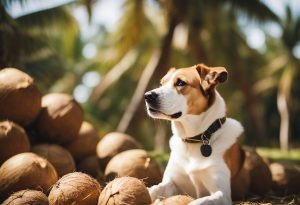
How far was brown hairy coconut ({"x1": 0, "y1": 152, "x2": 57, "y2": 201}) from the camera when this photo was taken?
440 centimetres

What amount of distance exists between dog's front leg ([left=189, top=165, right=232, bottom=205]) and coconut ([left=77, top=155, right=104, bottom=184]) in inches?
62.0

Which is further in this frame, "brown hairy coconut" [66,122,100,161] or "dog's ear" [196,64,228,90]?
"brown hairy coconut" [66,122,100,161]

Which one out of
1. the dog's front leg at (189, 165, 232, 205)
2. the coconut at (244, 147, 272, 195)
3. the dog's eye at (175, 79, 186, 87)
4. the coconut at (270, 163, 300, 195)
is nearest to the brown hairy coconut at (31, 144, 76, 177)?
the dog's front leg at (189, 165, 232, 205)

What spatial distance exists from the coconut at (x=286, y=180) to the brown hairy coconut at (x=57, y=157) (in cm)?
253

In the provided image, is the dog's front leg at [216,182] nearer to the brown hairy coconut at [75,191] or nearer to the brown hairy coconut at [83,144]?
the brown hairy coconut at [75,191]

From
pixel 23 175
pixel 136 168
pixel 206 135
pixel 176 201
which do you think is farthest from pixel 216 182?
pixel 23 175

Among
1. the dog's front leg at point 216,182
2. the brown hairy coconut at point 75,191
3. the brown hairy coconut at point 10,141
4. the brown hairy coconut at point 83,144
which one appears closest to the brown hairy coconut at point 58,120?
the brown hairy coconut at point 83,144

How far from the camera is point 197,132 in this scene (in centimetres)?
448

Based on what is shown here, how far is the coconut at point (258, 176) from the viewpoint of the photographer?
5.61m

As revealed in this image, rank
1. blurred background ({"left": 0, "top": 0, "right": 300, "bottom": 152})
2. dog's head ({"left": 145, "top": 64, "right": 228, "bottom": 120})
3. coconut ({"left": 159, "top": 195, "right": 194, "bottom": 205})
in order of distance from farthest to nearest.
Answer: blurred background ({"left": 0, "top": 0, "right": 300, "bottom": 152}) < dog's head ({"left": 145, "top": 64, "right": 228, "bottom": 120}) < coconut ({"left": 159, "top": 195, "right": 194, "bottom": 205})

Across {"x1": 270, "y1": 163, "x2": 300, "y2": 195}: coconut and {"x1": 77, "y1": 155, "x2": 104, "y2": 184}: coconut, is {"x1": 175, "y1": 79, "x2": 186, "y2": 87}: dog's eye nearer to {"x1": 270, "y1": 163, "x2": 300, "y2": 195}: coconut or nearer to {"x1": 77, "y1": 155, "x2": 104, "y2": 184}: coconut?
{"x1": 77, "y1": 155, "x2": 104, "y2": 184}: coconut

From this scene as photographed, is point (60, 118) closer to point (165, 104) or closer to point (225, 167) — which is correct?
point (165, 104)

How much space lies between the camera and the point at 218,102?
452 centimetres

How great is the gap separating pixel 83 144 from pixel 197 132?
198 centimetres
